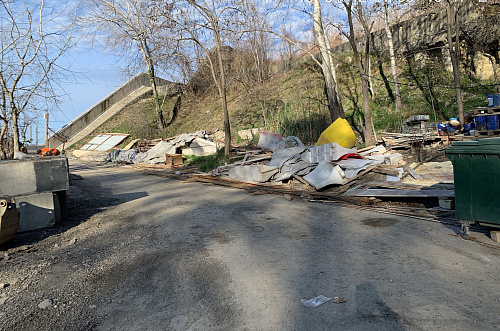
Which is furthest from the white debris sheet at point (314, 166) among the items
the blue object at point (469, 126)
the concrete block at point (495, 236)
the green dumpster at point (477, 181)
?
the concrete block at point (495, 236)

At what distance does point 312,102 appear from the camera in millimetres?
21156

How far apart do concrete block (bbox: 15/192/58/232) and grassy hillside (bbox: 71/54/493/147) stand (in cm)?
1190

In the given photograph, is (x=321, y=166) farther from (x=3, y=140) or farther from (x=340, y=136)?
(x=3, y=140)

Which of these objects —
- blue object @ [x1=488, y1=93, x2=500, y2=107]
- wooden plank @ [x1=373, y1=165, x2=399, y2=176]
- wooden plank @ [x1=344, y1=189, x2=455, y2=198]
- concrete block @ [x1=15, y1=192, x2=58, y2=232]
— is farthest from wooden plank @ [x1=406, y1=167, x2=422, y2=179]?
concrete block @ [x1=15, y1=192, x2=58, y2=232]

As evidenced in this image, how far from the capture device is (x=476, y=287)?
3.50 metres

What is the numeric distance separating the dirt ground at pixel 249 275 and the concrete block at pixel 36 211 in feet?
0.66

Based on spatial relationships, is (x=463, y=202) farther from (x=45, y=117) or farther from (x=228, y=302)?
(x=45, y=117)

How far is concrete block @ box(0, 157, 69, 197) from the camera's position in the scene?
19.6 feet

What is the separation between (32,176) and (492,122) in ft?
42.0

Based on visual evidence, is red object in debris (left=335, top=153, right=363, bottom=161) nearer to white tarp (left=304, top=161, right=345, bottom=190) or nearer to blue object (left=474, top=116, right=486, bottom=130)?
white tarp (left=304, top=161, right=345, bottom=190)

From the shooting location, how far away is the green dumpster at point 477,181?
4.71 meters

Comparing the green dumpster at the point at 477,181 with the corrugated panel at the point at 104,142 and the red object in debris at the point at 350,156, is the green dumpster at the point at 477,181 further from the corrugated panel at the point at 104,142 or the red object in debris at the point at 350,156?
the corrugated panel at the point at 104,142

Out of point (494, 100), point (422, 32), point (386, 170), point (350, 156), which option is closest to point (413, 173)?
point (386, 170)

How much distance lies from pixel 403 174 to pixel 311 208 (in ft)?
11.1
